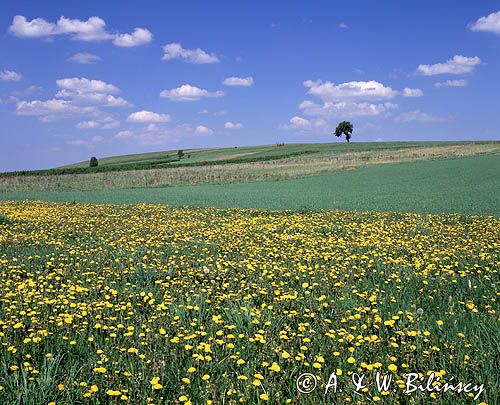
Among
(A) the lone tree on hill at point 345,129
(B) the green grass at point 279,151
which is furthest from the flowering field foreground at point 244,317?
(A) the lone tree on hill at point 345,129

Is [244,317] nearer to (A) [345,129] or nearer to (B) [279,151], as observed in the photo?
(B) [279,151]

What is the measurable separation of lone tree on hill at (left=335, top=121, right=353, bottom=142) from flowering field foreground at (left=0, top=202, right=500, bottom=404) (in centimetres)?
12614

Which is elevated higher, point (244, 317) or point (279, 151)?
point (279, 151)

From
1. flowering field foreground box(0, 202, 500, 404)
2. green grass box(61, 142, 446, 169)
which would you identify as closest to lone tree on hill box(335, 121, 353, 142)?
green grass box(61, 142, 446, 169)

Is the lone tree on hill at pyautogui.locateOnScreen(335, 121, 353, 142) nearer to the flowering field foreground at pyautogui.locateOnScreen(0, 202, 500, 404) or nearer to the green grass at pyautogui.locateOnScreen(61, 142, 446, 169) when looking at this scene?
the green grass at pyautogui.locateOnScreen(61, 142, 446, 169)

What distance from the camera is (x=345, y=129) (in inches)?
5266

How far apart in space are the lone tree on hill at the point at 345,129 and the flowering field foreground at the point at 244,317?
126m

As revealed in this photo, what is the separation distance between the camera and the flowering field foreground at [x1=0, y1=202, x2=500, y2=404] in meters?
3.97

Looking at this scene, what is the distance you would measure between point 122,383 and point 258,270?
4088 mm

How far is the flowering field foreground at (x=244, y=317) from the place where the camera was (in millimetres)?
3969

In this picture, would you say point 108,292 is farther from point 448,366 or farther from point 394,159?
point 394,159

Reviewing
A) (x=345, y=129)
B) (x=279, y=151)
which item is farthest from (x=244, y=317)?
(x=345, y=129)

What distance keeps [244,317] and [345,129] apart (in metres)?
134

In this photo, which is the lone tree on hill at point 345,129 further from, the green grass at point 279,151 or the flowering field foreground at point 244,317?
the flowering field foreground at point 244,317
